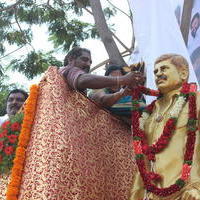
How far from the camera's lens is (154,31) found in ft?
16.8

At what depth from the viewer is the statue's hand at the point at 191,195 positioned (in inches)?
110

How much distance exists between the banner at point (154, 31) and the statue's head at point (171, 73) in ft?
4.48

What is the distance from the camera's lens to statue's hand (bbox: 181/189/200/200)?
2783mm

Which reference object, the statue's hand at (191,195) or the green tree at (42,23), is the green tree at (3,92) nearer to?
the green tree at (42,23)

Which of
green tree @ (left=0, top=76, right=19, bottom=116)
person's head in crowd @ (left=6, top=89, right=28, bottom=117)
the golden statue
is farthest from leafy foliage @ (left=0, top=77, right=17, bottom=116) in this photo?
the golden statue

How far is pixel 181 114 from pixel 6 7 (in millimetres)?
5582

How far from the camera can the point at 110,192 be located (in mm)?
3756

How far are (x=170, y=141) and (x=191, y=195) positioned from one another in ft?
1.43

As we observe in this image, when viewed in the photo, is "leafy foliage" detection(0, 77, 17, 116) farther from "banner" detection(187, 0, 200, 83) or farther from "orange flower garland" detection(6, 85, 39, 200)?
"orange flower garland" detection(6, 85, 39, 200)

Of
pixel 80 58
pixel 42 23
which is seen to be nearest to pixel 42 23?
pixel 42 23

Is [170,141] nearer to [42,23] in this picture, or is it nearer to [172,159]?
[172,159]

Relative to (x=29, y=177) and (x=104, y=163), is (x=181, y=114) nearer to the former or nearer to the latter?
(x=104, y=163)

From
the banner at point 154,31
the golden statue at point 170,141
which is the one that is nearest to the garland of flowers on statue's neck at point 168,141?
the golden statue at point 170,141

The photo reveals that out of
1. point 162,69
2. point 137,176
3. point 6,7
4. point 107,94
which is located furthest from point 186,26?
point 6,7
